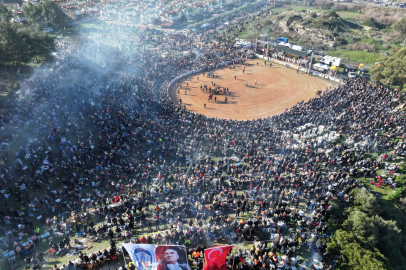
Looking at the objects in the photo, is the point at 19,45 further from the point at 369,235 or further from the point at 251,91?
the point at 369,235

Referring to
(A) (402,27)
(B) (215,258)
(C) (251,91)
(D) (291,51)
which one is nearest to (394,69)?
(C) (251,91)

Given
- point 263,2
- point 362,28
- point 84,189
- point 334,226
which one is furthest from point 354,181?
point 263,2

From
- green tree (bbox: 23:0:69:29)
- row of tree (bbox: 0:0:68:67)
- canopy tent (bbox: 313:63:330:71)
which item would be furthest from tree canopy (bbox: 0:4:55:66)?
canopy tent (bbox: 313:63:330:71)

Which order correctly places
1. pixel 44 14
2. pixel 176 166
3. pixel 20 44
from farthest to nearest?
pixel 44 14
pixel 20 44
pixel 176 166

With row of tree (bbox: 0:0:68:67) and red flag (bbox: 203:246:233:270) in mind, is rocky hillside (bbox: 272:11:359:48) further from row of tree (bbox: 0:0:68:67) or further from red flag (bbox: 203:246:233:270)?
red flag (bbox: 203:246:233:270)

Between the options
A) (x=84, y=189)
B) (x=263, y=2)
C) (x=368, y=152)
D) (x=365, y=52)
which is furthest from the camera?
(x=263, y=2)

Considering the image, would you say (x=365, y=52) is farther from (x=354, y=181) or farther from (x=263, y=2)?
(x=263, y=2)
